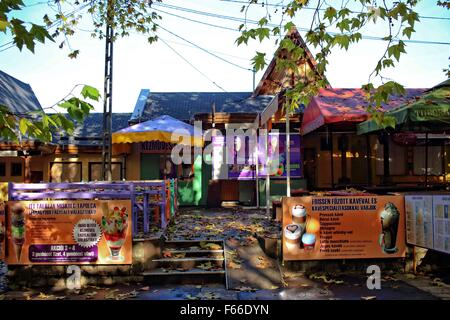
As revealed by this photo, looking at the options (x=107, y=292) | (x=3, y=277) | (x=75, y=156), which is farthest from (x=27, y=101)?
(x=107, y=292)

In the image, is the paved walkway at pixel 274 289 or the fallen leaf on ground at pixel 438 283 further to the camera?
the fallen leaf on ground at pixel 438 283

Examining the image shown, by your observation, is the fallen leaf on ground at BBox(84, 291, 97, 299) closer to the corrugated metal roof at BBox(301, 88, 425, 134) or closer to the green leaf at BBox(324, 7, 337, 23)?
the green leaf at BBox(324, 7, 337, 23)

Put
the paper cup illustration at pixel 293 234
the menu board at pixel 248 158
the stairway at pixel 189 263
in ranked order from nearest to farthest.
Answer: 1. the stairway at pixel 189 263
2. the paper cup illustration at pixel 293 234
3. the menu board at pixel 248 158

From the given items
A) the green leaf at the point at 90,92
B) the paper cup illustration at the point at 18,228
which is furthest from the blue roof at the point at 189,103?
the green leaf at the point at 90,92

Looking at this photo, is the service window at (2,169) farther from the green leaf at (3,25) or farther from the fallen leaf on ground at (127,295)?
the green leaf at (3,25)

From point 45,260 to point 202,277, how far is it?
2.95 m

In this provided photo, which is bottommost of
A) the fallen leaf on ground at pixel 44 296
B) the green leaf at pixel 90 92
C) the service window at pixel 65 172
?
the fallen leaf on ground at pixel 44 296

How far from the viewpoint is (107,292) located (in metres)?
6.41

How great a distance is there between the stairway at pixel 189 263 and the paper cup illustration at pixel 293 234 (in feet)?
4.46

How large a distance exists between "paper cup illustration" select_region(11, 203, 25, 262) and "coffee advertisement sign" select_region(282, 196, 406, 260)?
4.93 metres

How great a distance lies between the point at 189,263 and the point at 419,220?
4422mm

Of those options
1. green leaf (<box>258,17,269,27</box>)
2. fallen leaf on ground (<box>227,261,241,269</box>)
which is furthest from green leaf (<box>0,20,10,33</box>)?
fallen leaf on ground (<box>227,261,241,269</box>)

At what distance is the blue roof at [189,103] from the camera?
658 inches
